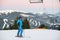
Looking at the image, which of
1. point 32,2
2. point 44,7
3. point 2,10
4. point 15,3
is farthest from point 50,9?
point 2,10

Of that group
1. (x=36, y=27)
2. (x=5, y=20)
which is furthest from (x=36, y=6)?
(x=5, y=20)

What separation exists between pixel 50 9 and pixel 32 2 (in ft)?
1.85

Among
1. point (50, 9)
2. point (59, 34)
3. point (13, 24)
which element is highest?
point (50, 9)

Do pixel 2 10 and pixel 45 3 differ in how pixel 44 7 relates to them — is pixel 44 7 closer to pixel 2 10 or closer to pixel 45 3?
→ pixel 45 3

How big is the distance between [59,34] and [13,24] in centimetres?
138

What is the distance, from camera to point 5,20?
546cm

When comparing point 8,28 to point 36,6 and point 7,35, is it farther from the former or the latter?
point 36,6

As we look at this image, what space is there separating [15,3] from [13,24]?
2.03 ft

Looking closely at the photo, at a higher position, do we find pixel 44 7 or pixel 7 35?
pixel 44 7

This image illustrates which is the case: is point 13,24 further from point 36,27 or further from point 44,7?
point 44,7

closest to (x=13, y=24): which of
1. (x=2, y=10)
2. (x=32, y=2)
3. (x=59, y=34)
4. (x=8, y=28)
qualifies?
(x=8, y=28)

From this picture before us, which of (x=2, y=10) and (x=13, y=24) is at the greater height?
(x=2, y=10)

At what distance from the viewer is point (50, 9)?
5402mm

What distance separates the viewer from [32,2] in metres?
5.44
